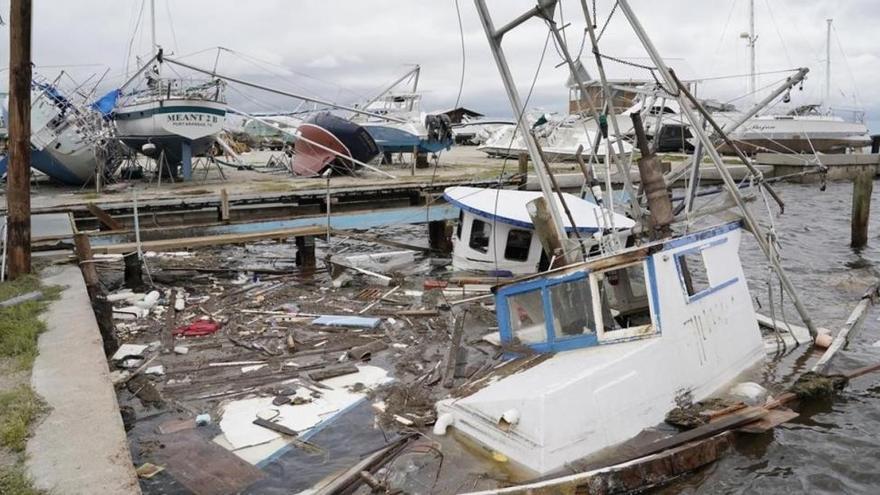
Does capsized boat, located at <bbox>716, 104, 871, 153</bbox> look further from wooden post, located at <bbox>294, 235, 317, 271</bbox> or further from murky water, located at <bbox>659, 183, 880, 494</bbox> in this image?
wooden post, located at <bbox>294, 235, 317, 271</bbox>

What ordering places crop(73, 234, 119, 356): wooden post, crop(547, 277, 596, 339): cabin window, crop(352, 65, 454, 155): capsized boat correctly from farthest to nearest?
crop(352, 65, 454, 155): capsized boat
crop(73, 234, 119, 356): wooden post
crop(547, 277, 596, 339): cabin window

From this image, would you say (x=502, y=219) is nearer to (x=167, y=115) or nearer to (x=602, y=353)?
(x=602, y=353)

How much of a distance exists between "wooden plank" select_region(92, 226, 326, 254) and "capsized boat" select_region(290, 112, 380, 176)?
14.6 meters

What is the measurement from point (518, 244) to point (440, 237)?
6342 millimetres

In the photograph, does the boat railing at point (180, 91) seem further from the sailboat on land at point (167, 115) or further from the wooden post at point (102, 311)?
the wooden post at point (102, 311)

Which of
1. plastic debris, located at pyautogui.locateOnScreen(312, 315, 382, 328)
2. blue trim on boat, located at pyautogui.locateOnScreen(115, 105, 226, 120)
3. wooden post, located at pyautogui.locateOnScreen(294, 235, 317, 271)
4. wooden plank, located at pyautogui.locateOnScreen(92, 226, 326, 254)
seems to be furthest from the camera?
blue trim on boat, located at pyautogui.locateOnScreen(115, 105, 226, 120)

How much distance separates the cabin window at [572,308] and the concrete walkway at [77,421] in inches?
217

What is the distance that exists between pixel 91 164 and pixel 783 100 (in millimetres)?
26476

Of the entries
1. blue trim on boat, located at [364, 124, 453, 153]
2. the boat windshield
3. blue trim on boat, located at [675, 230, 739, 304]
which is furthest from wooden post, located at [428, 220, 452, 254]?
blue trim on boat, located at [364, 124, 453, 153]

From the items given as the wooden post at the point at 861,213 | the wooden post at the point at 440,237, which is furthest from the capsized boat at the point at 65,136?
the wooden post at the point at 861,213

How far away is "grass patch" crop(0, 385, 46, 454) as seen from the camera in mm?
6625

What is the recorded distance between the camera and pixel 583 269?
9031 mm

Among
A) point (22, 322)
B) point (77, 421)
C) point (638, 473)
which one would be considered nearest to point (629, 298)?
point (638, 473)

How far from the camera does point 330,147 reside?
3459 cm
